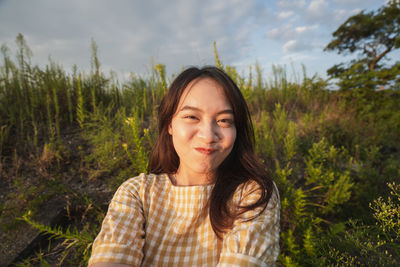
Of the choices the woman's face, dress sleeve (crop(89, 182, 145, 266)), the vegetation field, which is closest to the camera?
dress sleeve (crop(89, 182, 145, 266))

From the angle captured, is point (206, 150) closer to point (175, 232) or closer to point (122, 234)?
point (175, 232)

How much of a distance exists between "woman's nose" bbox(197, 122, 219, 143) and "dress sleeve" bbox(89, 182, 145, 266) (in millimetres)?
549

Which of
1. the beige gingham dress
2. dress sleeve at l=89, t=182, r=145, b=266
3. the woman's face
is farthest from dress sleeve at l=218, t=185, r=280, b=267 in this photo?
dress sleeve at l=89, t=182, r=145, b=266

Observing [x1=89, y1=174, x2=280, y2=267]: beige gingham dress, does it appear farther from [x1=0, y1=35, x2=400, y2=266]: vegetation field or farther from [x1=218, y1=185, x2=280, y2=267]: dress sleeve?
[x1=0, y1=35, x2=400, y2=266]: vegetation field

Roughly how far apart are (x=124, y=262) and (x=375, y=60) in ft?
22.6

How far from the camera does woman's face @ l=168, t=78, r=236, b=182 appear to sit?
1.15m

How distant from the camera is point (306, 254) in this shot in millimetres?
1589

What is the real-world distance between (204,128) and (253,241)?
1.86 ft

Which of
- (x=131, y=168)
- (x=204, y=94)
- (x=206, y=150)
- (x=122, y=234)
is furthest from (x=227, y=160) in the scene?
(x=131, y=168)

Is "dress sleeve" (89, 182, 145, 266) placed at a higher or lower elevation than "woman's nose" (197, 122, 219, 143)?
lower

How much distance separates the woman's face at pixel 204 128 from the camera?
3.76 feet

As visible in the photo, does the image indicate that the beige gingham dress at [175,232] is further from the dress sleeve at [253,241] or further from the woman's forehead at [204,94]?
the woman's forehead at [204,94]

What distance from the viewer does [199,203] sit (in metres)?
1.24

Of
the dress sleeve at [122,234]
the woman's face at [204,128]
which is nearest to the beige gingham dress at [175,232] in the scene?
the dress sleeve at [122,234]
